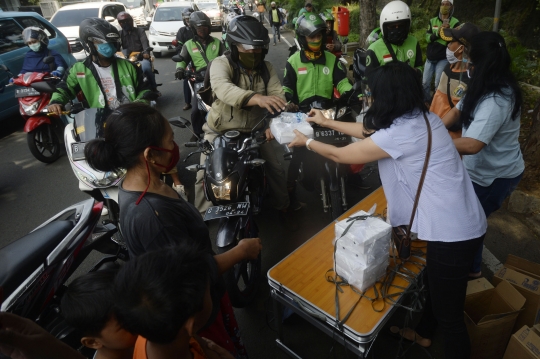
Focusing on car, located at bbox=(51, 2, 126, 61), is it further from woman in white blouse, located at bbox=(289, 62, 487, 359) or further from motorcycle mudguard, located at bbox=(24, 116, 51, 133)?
woman in white blouse, located at bbox=(289, 62, 487, 359)

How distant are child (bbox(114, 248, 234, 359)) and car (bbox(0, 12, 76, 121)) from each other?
7.32 meters

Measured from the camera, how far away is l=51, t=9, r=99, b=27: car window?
1037 cm

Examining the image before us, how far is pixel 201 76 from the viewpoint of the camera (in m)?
5.94

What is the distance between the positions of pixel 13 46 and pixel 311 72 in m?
6.71

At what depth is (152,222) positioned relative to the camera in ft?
5.32

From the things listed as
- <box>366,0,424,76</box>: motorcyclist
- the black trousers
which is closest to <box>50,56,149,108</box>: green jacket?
<box>366,0,424,76</box>: motorcyclist

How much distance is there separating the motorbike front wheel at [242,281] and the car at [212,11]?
14.4m

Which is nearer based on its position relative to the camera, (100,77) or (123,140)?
(123,140)

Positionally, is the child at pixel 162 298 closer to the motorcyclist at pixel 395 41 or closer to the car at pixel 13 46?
the motorcyclist at pixel 395 41

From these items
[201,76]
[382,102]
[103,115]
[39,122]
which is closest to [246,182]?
[382,102]

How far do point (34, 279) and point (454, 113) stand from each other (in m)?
3.00

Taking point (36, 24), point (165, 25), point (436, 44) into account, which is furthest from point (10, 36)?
point (436, 44)

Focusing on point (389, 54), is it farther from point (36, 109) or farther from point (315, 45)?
point (36, 109)

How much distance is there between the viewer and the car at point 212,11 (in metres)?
15.3
